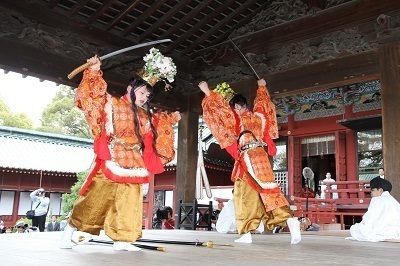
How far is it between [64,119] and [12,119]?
4.25m

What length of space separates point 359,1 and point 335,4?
1.32 ft

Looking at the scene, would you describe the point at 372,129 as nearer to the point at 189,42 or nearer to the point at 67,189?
the point at 189,42

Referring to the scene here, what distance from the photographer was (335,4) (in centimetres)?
656

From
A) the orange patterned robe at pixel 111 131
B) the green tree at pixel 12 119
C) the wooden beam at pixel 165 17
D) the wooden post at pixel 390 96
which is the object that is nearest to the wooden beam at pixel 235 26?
the wooden beam at pixel 165 17

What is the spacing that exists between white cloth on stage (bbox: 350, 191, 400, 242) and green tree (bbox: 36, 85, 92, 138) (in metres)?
32.1

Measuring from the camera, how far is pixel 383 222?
216 inches

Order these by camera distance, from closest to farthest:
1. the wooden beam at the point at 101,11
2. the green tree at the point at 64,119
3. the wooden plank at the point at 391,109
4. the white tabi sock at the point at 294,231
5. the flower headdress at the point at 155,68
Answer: the flower headdress at the point at 155,68 < the white tabi sock at the point at 294,231 < the wooden plank at the point at 391,109 < the wooden beam at the point at 101,11 < the green tree at the point at 64,119

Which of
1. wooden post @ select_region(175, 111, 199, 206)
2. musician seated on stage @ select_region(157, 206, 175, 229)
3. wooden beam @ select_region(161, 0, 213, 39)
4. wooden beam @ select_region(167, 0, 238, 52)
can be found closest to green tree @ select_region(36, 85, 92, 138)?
musician seated on stage @ select_region(157, 206, 175, 229)

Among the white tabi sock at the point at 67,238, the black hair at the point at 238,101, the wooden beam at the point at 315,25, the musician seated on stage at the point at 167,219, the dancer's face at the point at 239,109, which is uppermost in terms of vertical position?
the wooden beam at the point at 315,25

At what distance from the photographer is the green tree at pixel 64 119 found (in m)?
35.6

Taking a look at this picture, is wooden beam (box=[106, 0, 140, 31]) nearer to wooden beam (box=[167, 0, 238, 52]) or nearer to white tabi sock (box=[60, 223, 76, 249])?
wooden beam (box=[167, 0, 238, 52])

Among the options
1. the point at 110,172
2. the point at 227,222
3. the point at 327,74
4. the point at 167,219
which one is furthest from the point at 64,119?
the point at 110,172

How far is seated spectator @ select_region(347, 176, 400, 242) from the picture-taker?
543cm

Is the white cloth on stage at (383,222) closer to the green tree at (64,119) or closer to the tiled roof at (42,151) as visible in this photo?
the tiled roof at (42,151)
